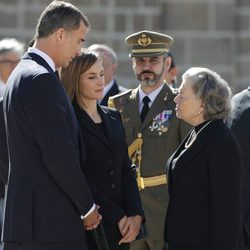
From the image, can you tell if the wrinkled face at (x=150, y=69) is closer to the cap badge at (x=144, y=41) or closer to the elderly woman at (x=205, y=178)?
the cap badge at (x=144, y=41)

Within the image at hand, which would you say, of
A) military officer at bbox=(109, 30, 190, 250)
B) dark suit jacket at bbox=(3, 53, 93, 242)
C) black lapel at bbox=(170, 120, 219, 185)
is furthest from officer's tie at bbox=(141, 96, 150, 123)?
dark suit jacket at bbox=(3, 53, 93, 242)

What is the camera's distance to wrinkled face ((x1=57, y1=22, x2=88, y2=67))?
480 centimetres

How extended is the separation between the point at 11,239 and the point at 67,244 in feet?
0.86

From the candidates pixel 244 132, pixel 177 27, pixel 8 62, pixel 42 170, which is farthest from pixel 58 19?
pixel 177 27

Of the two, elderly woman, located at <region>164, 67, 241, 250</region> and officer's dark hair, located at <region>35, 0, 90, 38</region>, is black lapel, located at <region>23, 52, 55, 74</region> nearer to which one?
officer's dark hair, located at <region>35, 0, 90, 38</region>

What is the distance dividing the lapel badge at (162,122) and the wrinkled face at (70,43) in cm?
152

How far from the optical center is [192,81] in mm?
5164

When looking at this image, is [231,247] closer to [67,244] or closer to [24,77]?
[67,244]

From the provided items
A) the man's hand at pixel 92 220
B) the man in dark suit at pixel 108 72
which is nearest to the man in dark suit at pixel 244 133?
the man's hand at pixel 92 220

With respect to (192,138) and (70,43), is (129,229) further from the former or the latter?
(70,43)

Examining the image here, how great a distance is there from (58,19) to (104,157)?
0.85 meters

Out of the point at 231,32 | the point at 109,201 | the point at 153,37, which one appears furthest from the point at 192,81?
the point at 231,32

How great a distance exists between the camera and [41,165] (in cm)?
462

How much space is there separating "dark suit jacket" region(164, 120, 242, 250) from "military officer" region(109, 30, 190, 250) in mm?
1145
